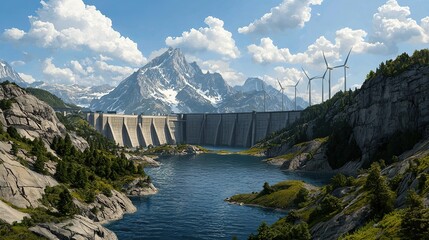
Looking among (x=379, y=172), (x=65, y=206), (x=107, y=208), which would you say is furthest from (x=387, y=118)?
(x=65, y=206)

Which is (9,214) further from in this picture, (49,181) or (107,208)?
(107,208)

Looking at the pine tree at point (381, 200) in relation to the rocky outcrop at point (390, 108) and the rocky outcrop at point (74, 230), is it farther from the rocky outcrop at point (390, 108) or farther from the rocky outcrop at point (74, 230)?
the rocky outcrop at point (390, 108)

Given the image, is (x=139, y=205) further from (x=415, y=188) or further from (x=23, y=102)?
(x=415, y=188)

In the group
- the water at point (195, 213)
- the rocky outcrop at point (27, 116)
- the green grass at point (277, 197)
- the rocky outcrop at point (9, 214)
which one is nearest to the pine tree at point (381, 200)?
the water at point (195, 213)

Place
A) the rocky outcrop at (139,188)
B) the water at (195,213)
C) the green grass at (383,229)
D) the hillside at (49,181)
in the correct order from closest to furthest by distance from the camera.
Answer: the green grass at (383,229)
the hillside at (49,181)
the water at (195,213)
the rocky outcrop at (139,188)

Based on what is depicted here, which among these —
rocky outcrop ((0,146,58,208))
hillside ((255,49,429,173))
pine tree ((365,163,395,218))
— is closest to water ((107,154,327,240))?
rocky outcrop ((0,146,58,208))

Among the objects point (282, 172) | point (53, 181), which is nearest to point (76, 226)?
point (53, 181)

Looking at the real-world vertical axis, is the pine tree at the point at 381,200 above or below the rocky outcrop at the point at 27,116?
below
